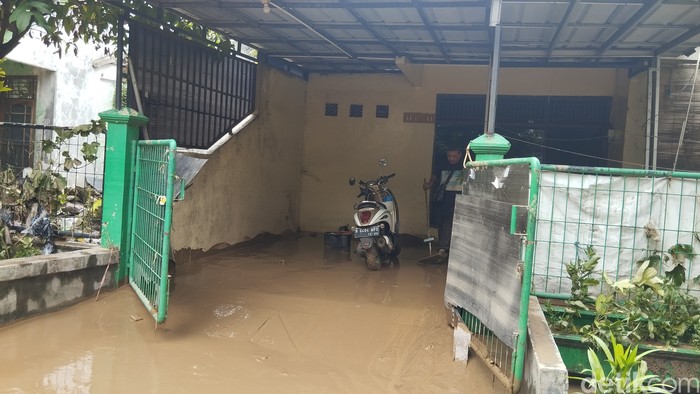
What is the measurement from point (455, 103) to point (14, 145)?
20.4 feet

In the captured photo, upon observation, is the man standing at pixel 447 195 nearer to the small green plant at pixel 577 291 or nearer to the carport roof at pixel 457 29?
the carport roof at pixel 457 29

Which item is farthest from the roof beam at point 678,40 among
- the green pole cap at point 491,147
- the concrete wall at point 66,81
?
the concrete wall at point 66,81

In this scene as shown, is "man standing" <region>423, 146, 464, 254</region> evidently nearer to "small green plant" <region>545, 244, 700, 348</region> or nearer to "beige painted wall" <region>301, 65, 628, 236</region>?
"beige painted wall" <region>301, 65, 628, 236</region>

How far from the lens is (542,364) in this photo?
252cm

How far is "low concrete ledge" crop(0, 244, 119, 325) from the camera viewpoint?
3.81 meters

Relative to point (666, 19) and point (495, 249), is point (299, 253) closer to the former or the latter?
point (495, 249)

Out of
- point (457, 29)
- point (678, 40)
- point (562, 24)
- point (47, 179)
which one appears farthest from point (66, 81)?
point (678, 40)

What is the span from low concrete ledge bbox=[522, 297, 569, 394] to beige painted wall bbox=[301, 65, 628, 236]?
5735 mm

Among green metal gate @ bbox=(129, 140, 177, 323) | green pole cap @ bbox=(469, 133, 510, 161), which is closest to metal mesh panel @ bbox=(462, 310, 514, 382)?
green pole cap @ bbox=(469, 133, 510, 161)

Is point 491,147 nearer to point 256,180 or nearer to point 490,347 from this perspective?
point 490,347

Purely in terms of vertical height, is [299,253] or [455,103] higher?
[455,103]

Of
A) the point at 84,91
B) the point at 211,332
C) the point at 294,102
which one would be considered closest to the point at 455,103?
the point at 294,102

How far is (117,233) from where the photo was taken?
4.68 m

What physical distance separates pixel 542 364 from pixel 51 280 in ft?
12.0
